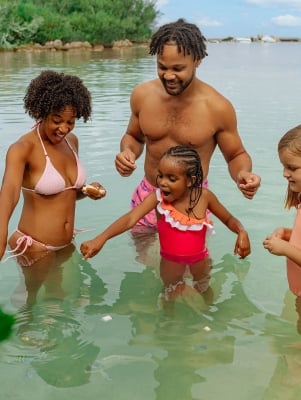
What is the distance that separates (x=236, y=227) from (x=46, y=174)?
1291 millimetres

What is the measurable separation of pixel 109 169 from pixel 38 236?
11.6 feet

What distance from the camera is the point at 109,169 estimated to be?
7535 millimetres

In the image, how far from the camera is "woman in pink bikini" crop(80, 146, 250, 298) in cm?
381

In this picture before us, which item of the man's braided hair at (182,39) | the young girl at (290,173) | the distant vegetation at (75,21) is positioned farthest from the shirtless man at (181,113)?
the distant vegetation at (75,21)

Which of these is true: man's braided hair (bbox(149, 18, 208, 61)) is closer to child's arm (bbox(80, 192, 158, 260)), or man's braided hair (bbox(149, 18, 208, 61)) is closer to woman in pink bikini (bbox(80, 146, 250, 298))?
woman in pink bikini (bbox(80, 146, 250, 298))

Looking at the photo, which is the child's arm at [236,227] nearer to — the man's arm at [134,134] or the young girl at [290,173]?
the young girl at [290,173]

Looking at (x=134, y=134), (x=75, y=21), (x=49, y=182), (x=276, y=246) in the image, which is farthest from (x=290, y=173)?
(x=75, y=21)

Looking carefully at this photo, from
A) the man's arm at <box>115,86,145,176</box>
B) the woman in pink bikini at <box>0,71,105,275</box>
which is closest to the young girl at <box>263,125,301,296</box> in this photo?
the man's arm at <box>115,86,145,176</box>

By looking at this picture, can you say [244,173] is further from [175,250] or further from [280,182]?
[280,182]

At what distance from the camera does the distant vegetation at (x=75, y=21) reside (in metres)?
44.2

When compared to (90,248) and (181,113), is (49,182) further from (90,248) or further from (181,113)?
(181,113)

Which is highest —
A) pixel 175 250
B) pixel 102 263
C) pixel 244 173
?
pixel 244 173

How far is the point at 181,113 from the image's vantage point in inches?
168

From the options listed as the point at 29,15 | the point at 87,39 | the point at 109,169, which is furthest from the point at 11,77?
the point at 87,39
